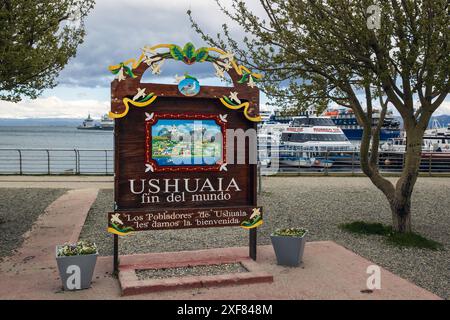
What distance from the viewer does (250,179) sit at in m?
8.84

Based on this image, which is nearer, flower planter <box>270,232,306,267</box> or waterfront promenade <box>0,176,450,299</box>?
waterfront promenade <box>0,176,450,299</box>

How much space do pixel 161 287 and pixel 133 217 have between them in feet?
4.45

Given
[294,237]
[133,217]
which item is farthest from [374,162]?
[133,217]

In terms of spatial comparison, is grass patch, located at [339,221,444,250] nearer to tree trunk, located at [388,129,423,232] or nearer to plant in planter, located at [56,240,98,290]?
tree trunk, located at [388,129,423,232]

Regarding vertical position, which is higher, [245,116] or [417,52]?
[417,52]

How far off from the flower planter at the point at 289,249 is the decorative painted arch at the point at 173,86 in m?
2.09

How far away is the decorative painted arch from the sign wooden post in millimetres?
15

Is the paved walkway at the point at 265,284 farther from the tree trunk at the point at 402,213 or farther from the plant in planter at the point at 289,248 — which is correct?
the tree trunk at the point at 402,213

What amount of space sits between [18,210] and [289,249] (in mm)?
8561

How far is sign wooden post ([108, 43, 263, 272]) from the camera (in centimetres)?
795

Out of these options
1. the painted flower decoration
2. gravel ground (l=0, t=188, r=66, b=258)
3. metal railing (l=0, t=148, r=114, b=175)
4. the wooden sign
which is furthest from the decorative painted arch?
metal railing (l=0, t=148, r=114, b=175)

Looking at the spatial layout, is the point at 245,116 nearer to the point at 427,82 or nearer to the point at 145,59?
the point at 145,59

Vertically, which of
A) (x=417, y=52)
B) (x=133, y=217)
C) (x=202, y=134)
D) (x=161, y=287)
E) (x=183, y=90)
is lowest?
(x=161, y=287)

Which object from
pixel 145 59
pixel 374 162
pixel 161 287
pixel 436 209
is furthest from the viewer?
pixel 436 209
